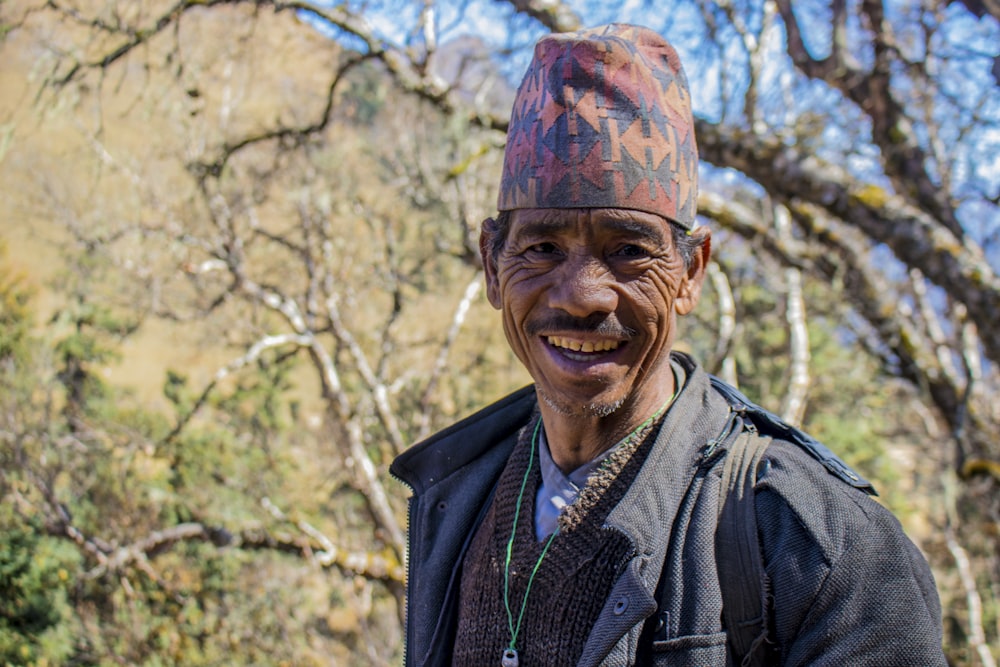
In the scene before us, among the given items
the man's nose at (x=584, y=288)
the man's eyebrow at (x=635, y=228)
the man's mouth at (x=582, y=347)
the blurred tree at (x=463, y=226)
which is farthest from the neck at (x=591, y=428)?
the blurred tree at (x=463, y=226)

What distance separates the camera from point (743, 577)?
1244 millimetres

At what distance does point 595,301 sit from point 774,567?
22.7 inches

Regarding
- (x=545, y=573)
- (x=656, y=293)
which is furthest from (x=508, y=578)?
(x=656, y=293)

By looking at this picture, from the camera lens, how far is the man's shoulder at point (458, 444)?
201 centimetres

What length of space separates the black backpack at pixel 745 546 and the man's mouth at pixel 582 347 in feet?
1.00

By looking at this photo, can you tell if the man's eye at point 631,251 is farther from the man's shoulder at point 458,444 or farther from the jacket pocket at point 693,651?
the jacket pocket at point 693,651

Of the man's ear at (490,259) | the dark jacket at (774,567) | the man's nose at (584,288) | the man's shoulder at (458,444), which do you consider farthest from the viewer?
the man's shoulder at (458,444)

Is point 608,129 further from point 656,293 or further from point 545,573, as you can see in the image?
point 545,573

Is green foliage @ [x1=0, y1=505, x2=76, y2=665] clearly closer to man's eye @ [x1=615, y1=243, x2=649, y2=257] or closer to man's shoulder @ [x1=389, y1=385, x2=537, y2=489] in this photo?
man's shoulder @ [x1=389, y1=385, x2=537, y2=489]

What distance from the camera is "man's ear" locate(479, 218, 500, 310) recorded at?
5.82 ft

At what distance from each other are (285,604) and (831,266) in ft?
26.1

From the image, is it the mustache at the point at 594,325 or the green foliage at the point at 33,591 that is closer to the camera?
the mustache at the point at 594,325

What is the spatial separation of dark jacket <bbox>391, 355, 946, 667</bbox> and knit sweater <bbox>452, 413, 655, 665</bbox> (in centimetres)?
10


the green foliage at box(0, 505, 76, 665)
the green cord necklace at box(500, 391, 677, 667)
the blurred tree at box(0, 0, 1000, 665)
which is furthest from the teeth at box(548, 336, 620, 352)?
the green foliage at box(0, 505, 76, 665)
